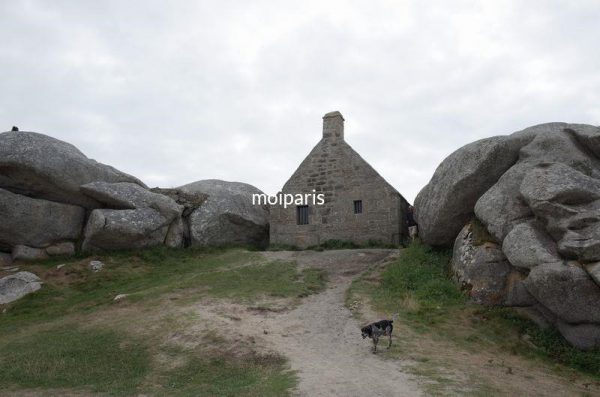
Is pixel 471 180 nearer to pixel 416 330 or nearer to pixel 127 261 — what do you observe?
pixel 416 330

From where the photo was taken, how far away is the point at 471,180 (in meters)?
17.4

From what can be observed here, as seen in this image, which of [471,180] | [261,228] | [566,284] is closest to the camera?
[566,284]

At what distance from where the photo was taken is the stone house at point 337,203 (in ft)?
79.4

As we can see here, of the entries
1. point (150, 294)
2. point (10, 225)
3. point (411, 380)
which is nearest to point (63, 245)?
point (10, 225)

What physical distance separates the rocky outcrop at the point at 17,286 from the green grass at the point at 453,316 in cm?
1154

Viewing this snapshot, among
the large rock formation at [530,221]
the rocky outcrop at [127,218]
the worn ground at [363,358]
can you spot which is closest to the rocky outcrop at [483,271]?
the large rock formation at [530,221]

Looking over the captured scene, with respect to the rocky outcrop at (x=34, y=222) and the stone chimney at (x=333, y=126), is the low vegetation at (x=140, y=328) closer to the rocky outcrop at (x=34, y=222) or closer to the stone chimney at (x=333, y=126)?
the rocky outcrop at (x=34, y=222)

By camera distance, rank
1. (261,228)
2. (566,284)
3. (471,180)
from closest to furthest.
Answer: (566,284)
(471,180)
(261,228)

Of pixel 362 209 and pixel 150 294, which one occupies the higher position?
pixel 362 209

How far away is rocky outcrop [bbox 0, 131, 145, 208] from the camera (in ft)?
69.9

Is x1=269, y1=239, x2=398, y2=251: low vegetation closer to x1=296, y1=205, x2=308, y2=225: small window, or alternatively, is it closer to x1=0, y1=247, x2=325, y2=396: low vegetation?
x1=296, y1=205, x2=308, y2=225: small window

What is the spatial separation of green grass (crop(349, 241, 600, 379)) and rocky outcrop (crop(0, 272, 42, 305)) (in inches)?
454

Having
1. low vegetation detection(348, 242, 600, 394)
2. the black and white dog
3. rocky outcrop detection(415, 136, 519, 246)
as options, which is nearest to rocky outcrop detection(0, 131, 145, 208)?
low vegetation detection(348, 242, 600, 394)

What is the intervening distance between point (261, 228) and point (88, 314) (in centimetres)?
1260
